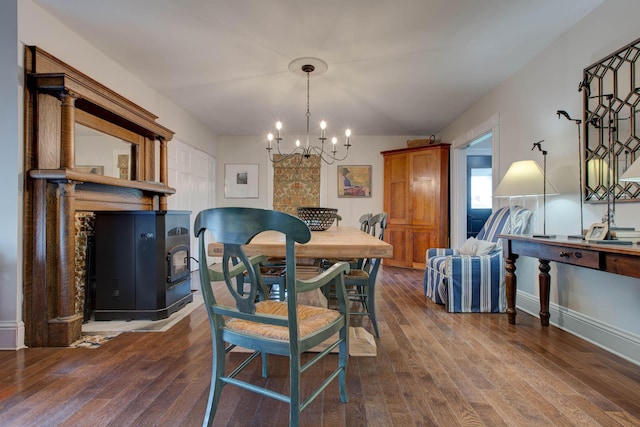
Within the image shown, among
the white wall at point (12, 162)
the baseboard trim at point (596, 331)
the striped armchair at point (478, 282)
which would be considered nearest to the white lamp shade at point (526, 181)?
the striped armchair at point (478, 282)

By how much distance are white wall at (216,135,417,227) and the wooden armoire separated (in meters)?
0.25

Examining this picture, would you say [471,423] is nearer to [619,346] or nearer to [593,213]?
[619,346]

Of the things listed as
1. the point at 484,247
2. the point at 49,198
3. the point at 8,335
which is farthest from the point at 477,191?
the point at 8,335

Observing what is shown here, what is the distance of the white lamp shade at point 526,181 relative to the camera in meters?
2.65

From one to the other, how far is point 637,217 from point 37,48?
13.3ft

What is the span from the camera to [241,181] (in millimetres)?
6148

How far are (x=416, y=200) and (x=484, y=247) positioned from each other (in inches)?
91.1

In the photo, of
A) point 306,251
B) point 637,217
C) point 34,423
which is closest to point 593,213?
point 637,217

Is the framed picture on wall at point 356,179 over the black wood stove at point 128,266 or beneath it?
over

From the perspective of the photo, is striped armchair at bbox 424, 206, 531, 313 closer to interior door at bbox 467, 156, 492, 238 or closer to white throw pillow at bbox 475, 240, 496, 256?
white throw pillow at bbox 475, 240, 496, 256

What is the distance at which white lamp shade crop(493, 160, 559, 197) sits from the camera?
265 centimetres

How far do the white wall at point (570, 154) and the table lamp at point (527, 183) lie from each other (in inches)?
6.1

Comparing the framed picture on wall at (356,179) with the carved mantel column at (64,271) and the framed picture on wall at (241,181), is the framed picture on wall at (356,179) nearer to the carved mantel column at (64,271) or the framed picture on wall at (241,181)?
the framed picture on wall at (241,181)

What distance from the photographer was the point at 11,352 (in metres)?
2.05
